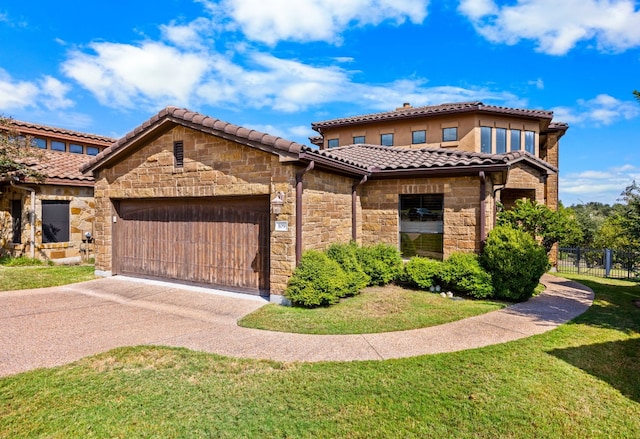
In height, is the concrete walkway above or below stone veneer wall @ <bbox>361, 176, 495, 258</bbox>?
below

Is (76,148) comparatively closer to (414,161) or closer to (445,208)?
(414,161)

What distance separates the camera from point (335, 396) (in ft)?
13.0

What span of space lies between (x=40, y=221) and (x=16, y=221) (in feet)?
4.97

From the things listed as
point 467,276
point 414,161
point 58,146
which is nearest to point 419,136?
point 414,161

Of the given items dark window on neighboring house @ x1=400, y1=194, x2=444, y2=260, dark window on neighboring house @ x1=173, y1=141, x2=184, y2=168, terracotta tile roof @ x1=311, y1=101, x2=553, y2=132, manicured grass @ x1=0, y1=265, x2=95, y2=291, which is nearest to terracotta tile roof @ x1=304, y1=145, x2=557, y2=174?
dark window on neighboring house @ x1=400, y1=194, x2=444, y2=260

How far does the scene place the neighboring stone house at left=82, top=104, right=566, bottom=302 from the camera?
8250 mm

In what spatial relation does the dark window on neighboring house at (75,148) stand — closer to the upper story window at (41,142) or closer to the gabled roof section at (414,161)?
the upper story window at (41,142)

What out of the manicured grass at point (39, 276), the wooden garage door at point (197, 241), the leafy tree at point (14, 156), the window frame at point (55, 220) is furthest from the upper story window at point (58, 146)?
the wooden garage door at point (197, 241)

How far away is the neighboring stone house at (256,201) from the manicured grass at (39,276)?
86 cm

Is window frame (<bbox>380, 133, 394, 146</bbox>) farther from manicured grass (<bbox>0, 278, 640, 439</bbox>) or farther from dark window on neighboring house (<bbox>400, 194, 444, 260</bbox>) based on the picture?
manicured grass (<bbox>0, 278, 640, 439</bbox>)

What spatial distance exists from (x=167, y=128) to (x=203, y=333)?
654 centimetres

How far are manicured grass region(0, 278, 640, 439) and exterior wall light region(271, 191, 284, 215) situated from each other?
3792mm

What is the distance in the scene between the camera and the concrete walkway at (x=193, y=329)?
209 inches

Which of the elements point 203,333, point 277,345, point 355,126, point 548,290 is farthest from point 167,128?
point 355,126
